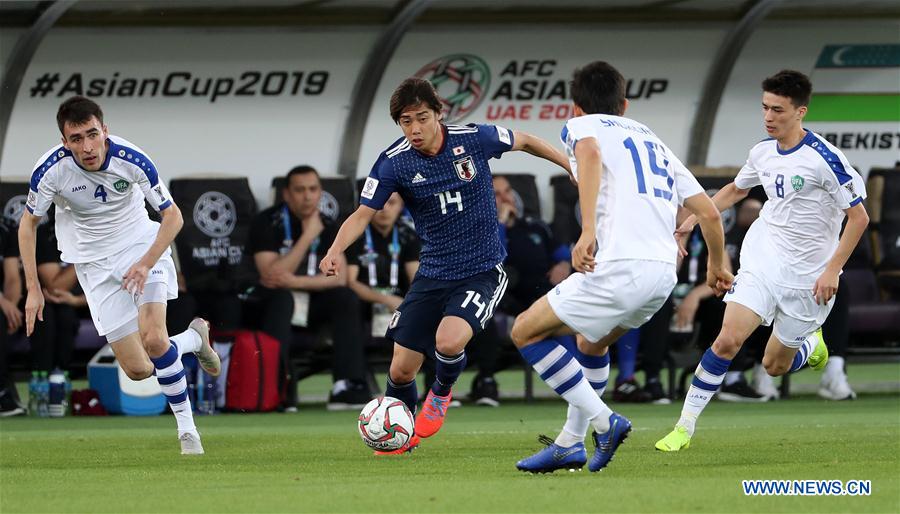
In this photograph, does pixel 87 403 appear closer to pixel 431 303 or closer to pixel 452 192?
pixel 431 303

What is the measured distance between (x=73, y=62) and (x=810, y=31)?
22.5 feet

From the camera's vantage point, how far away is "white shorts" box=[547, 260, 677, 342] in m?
7.02

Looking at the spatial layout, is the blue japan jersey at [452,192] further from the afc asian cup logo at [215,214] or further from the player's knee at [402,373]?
the afc asian cup logo at [215,214]

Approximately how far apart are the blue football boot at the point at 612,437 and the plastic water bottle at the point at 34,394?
650cm

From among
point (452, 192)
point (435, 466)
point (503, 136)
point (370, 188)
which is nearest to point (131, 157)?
point (370, 188)

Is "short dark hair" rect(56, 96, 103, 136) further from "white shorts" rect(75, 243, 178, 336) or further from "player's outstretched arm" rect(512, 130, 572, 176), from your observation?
"player's outstretched arm" rect(512, 130, 572, 176)

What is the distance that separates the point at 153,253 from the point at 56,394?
405cm

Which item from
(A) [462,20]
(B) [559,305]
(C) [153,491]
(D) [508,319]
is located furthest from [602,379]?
(A) [462,20]

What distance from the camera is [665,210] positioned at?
7.16m

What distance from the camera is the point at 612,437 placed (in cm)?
711

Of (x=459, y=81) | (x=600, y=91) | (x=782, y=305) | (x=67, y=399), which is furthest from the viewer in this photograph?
(x=459, y=81)

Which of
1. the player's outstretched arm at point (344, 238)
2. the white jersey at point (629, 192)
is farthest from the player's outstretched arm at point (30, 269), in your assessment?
the white jersey at point (629, 192)

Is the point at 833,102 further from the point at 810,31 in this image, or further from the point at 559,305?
the point at 559,305

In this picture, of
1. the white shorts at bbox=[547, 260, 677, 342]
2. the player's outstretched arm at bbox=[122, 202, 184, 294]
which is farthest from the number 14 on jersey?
the player's outstretched arm at bbox=[122, 202, 184, 294]
